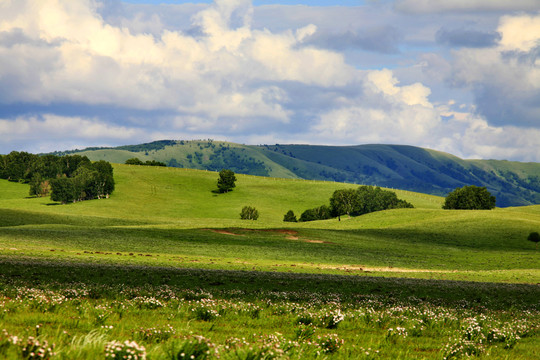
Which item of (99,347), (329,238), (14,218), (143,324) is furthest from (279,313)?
(14,218)

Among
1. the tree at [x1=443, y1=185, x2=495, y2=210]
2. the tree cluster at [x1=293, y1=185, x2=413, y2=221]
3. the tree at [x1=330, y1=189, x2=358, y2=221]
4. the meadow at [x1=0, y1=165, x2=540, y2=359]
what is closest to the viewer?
the meadow at [x1=0, y1=165, x2=540, y2=359]

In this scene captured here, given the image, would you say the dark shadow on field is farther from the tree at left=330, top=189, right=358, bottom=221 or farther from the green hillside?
the tree at left=330, top=189, right=358, bottom=221

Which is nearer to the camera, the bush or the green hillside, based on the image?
the green hillside

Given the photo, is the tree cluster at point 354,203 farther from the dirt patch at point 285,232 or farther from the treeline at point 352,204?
the dirt patch at point 285,232

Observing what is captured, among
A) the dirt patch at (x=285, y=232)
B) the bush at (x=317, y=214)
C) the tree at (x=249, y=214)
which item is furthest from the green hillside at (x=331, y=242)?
the tree at (x=249, y=214)

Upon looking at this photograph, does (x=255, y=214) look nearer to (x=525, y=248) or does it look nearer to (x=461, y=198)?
(x=461, y=198)

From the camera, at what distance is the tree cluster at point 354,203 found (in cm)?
16962

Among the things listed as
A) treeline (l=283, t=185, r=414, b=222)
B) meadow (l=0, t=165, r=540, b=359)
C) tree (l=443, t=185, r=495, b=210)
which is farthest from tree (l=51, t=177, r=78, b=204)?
tree (l=443, t=185, r=495, b=210)

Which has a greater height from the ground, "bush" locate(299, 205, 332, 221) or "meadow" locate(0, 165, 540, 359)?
"meadow" locate(0, 165, 540, 359)

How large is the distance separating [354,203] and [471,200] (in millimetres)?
39665

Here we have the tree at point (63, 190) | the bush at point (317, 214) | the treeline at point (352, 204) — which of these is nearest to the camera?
the treeline at point (352, 204)

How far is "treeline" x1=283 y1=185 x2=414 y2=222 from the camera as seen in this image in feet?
556

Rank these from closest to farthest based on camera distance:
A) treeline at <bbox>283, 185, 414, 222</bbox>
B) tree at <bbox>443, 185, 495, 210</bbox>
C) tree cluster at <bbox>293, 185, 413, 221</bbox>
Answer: tree at <bbox>443, 185, 495, 210</bbox> → treeline at <bbox>283, 185, 414, 222</bbox> → tree cluster at <bbox>293, 185, 413, 221</bbox>

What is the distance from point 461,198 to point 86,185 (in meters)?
137
